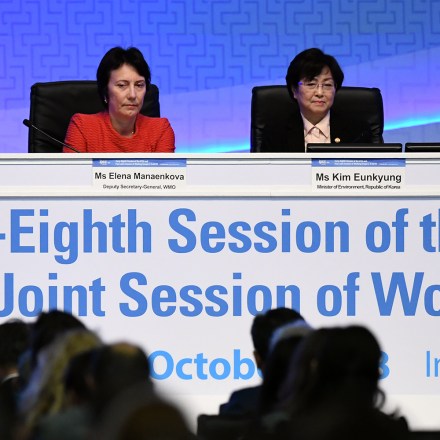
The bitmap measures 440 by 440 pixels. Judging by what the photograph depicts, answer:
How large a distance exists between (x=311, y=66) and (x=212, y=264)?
136 cm

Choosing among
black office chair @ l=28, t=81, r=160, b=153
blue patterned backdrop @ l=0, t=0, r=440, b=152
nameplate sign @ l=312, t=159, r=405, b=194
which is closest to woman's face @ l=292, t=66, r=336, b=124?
black office chair @ l=28, t=81, r=160, b=153

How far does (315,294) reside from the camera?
185 inches

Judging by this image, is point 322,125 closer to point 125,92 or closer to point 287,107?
point 287,107

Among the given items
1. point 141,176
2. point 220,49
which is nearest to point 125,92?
point 141,176

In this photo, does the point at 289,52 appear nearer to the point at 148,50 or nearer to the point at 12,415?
the point at 148,50

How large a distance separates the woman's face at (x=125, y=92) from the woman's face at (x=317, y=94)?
731 mm

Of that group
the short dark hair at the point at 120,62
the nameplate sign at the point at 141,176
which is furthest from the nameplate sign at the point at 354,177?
the short dark hair at the point at 120,62

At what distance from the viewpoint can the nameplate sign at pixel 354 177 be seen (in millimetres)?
4758

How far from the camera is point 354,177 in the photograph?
15.7 ft

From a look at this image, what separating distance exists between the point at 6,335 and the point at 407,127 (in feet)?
16.8

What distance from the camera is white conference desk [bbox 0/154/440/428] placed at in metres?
4.68

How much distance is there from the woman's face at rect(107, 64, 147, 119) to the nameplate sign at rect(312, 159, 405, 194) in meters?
1.03

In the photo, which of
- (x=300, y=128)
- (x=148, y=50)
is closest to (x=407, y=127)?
(x=148, y=50)

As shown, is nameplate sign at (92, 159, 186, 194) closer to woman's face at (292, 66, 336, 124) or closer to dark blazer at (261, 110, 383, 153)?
dark blazer at (261, 110, 383, 153)
